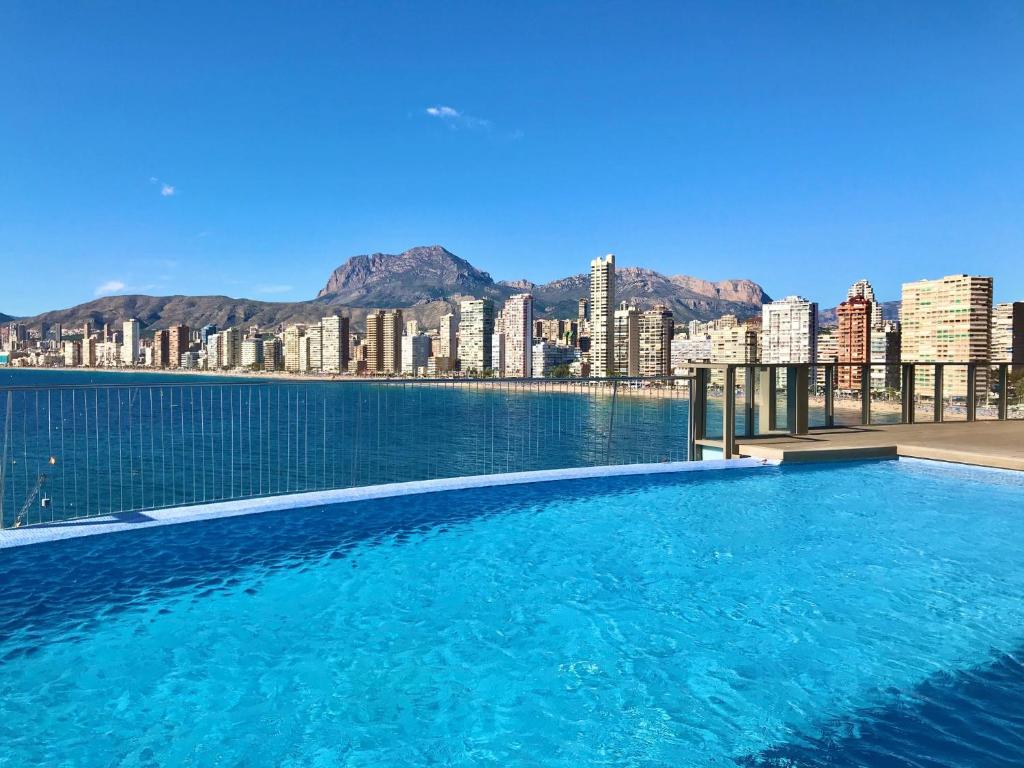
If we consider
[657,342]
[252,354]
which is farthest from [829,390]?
[252,354]

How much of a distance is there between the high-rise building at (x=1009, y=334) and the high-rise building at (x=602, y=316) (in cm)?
4791

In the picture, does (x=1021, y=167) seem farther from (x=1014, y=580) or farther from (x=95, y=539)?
(x=95, y=539)

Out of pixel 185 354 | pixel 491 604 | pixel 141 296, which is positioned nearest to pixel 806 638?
pixel 491 604

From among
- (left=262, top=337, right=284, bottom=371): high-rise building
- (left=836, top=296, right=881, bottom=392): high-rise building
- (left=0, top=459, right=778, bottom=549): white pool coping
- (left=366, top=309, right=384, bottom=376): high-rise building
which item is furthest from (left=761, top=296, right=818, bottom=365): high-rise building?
(left=262, top=337, right=284, bottom=371): high-rise building

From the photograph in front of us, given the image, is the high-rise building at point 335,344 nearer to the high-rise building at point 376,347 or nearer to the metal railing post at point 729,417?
the high-rise building at point 376,347

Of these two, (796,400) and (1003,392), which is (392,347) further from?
(796,400)

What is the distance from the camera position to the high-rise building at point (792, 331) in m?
89.0

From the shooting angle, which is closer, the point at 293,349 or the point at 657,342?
the point at 657,342

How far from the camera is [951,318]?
6425cm

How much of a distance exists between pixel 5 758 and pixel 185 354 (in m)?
162

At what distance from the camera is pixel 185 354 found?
479 ft

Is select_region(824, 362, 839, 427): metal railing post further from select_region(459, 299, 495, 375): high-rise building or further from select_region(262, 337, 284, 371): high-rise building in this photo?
select_region(262, 337, 284, 371): high-rise building

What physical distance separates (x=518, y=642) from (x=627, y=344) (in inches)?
4107

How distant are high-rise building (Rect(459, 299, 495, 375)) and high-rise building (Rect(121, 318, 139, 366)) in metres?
83.0
